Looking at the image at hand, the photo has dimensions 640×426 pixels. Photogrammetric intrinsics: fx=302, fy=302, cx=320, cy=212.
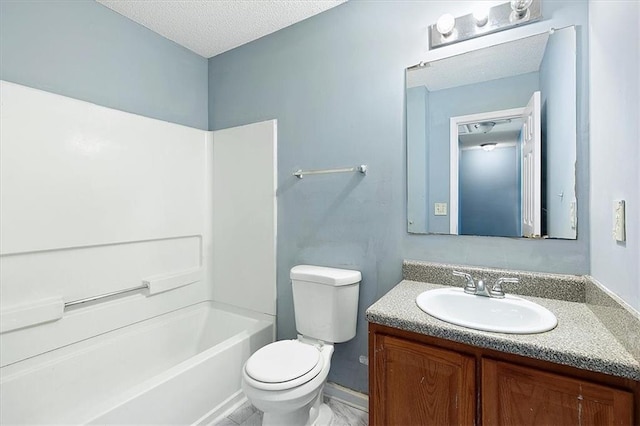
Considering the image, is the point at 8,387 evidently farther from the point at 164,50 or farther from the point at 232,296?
the point at 164,50

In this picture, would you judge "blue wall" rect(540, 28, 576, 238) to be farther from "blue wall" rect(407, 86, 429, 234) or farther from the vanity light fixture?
"blue wall" rect(407, 86, 429, 234)

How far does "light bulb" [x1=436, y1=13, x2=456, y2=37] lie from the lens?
149cm

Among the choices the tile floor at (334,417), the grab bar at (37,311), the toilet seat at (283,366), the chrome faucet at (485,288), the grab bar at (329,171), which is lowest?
the tile floor at (334,417)

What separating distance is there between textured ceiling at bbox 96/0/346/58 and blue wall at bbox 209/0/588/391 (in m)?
0.08

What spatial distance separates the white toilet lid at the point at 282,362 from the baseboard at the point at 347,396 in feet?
1.52

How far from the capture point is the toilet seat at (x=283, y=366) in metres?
1.32

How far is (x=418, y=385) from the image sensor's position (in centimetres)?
110

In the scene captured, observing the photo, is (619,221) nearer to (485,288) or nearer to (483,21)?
(485,288)

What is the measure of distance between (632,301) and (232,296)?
215cm

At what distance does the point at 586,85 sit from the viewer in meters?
1.26

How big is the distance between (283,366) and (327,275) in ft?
1.69

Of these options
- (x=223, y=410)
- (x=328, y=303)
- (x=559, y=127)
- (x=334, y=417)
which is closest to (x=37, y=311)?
(x=223, y=410)

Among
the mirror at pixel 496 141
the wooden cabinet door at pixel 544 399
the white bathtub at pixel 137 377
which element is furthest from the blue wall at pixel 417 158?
the white bathtub at pixel 137 377

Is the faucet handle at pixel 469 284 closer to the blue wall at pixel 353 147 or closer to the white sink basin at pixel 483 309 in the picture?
the white sink basin at pixel 483 309
